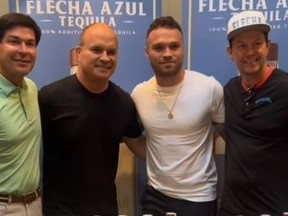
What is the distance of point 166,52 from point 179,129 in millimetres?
260

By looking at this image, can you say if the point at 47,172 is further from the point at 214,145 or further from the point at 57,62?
the point at 214,145

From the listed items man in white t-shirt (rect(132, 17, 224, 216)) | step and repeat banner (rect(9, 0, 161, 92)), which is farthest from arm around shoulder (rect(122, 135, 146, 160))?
step and repeat banner (rect(9, 0, 161, 92))

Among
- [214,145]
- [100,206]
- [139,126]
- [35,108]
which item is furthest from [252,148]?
[35,108]

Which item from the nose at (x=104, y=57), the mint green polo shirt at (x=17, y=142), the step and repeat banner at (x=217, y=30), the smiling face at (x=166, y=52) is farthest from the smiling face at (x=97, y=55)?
the step and repeat banner at (x=217, y=30)

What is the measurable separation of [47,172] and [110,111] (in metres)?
0.30

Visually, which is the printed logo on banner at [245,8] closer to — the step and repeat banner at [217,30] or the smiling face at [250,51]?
the step and repeat banner at [217,30]

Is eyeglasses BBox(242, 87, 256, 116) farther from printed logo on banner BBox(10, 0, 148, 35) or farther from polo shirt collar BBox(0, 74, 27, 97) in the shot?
polo shirt collar BBox(0, 74, 27, 97)

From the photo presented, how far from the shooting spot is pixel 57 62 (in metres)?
1.84

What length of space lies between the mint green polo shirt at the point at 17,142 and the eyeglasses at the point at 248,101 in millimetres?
641

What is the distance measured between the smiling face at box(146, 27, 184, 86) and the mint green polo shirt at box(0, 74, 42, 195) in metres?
0.45

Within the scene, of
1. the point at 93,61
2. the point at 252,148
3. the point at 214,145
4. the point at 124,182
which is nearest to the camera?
the point at 252,148

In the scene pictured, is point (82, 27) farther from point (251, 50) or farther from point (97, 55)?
point (251, 50)

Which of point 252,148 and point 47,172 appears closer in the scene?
point 252,148

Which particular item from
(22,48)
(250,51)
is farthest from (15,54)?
(250,51)
